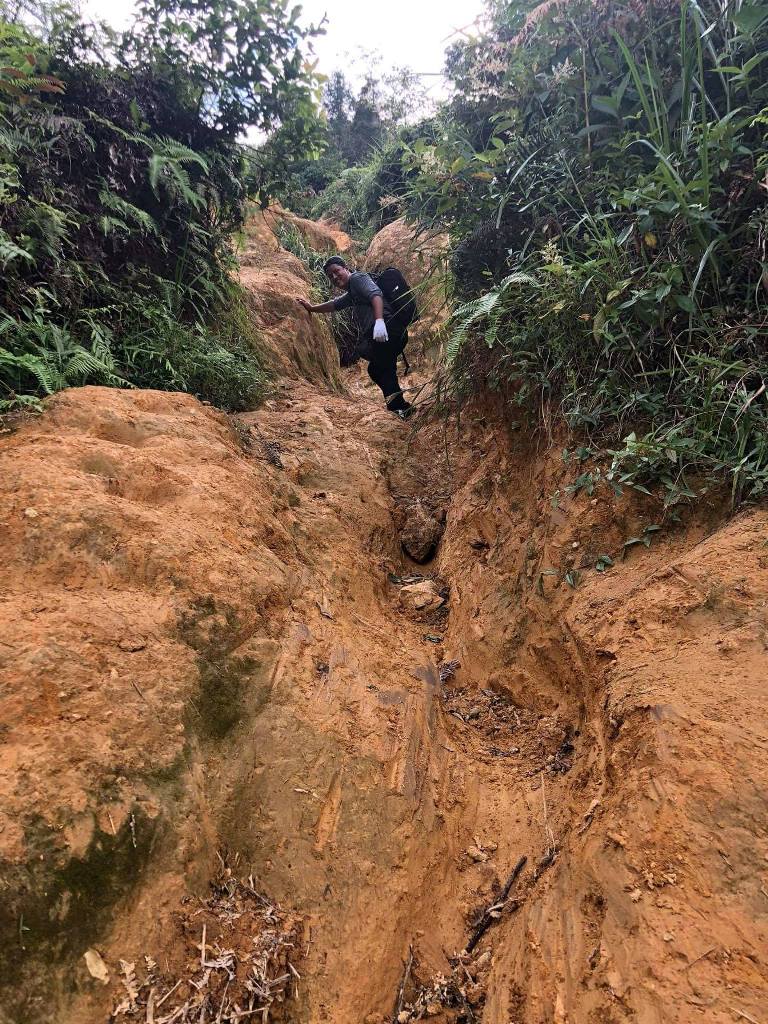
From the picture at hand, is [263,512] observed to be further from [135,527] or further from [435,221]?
[435,221]

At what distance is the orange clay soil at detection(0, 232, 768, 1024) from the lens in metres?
1.54

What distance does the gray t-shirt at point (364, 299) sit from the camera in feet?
A: 18.1

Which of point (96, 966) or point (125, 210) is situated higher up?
point (125, 210)

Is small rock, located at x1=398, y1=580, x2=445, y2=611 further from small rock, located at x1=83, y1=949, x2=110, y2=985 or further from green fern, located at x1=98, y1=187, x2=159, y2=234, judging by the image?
green fern, located at x1=98, y1=187, x2=159, y2=234

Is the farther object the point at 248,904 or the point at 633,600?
the point at 633,600

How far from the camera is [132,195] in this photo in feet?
12.9

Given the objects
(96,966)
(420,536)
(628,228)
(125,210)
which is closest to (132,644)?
(96,966)

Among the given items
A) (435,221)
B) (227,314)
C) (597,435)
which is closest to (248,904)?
(597,435)

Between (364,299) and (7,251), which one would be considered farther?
(364,299)

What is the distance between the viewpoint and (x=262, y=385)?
4652 millimetres

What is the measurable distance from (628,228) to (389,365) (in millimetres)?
3126

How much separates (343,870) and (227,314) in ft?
14.0

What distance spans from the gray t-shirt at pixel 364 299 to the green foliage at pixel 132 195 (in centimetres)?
123

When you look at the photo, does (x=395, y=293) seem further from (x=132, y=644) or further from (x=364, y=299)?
(x=132, y=644)
